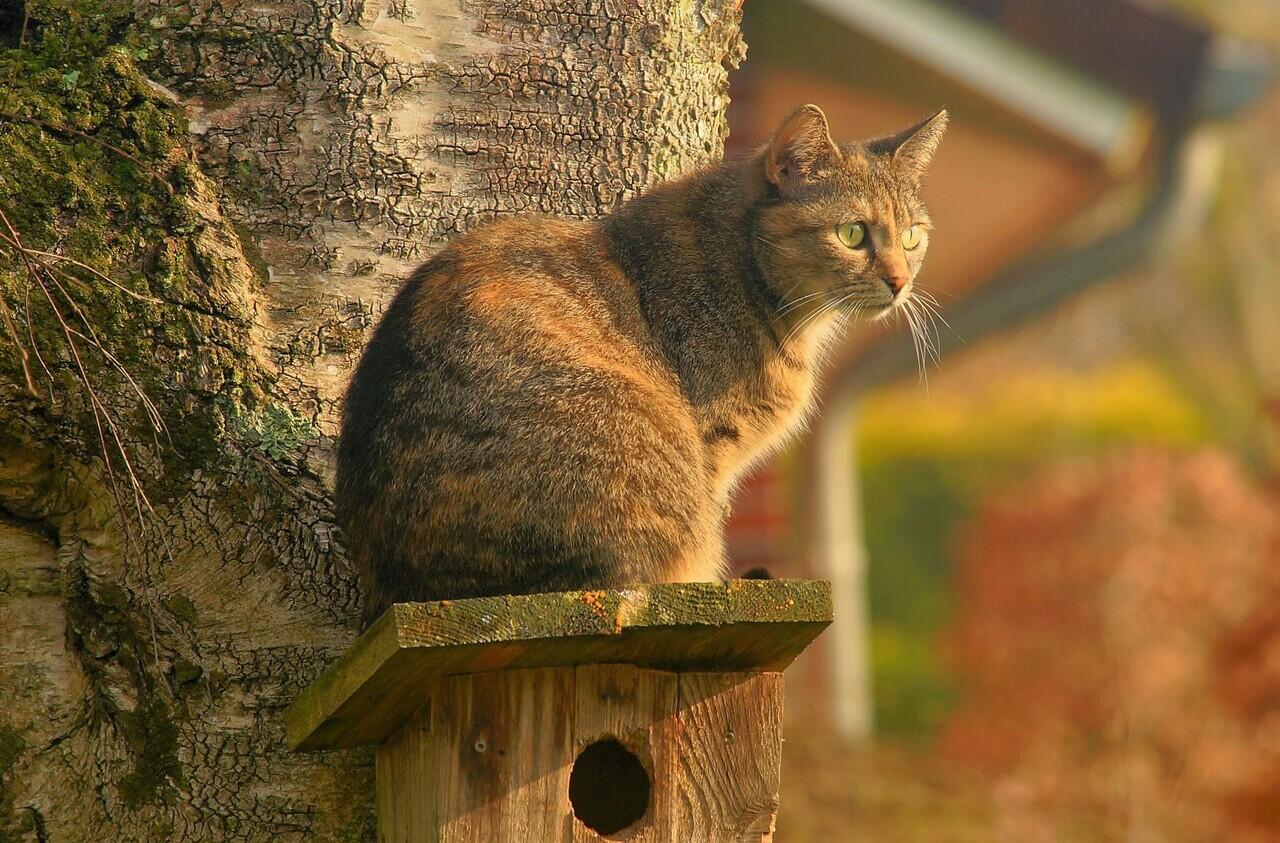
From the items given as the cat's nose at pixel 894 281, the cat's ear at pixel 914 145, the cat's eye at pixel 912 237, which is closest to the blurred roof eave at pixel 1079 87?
the cat's ear at pixel 914 145

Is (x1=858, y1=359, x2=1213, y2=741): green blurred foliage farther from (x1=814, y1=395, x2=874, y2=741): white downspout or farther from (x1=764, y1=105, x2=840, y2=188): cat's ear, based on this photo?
(x1=764, y1=105, x2=840, y2=188): cat's ear

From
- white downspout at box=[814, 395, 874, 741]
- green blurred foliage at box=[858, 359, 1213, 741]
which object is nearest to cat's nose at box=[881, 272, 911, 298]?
white downspout at box=[814, 395, 874, 741]

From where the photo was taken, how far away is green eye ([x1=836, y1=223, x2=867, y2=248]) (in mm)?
3084

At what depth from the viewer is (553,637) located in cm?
219

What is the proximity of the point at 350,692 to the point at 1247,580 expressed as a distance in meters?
6.98

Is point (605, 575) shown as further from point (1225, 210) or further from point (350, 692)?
point (1225, 210)

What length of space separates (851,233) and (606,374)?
0.79 m

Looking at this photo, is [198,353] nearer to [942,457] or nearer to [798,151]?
[798,151]

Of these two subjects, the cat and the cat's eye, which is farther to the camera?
the cat's eye

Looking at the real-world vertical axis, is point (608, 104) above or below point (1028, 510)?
below

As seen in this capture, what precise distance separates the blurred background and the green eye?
146 inches

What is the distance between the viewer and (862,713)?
32.9ft

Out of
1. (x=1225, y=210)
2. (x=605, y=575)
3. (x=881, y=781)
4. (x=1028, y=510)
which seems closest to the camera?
(x=605, y=575)

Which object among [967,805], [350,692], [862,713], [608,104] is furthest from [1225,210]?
[350,692]
